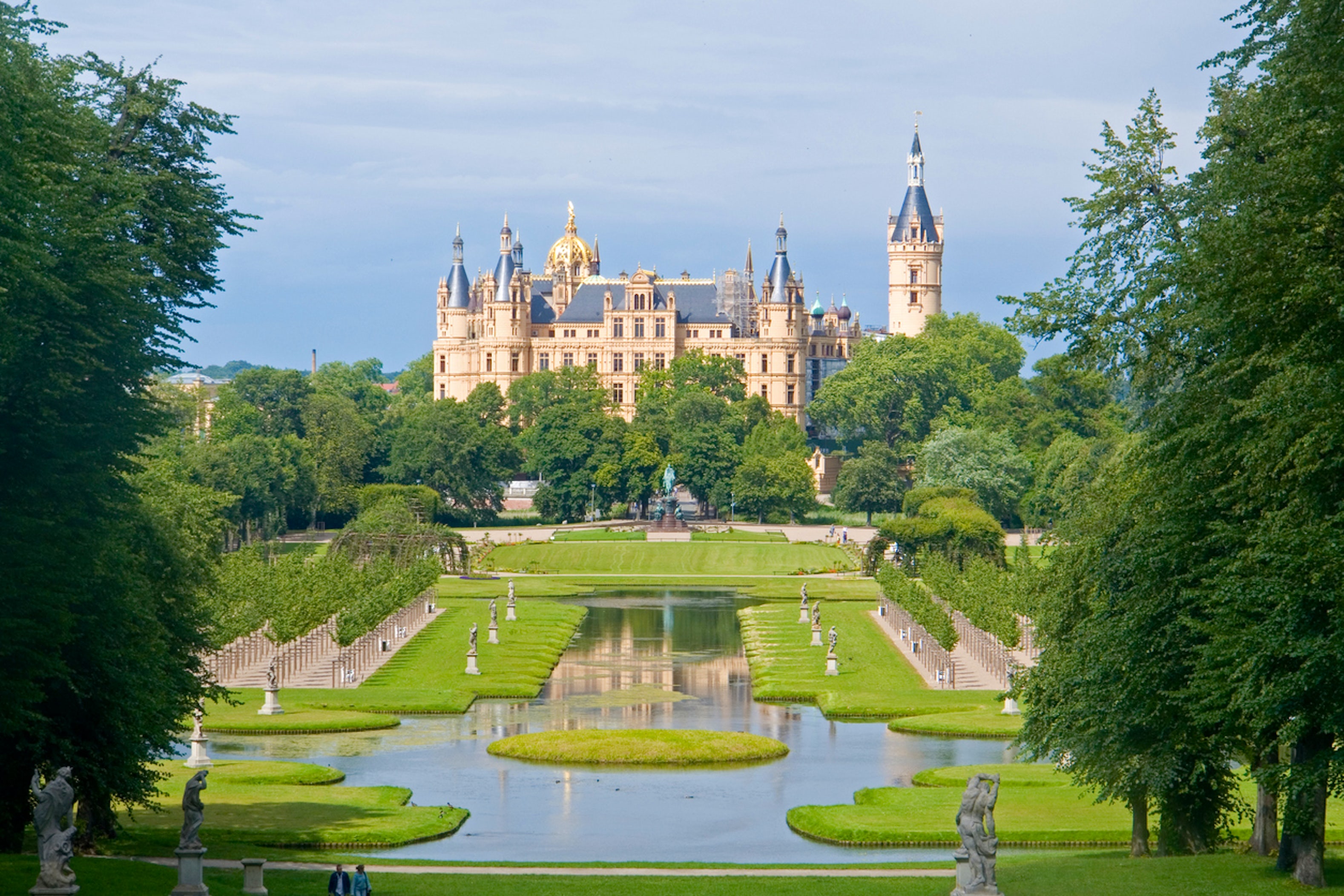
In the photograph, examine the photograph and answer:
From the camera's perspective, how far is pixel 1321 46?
23047mm

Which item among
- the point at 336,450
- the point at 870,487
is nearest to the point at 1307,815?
the point at 336,450

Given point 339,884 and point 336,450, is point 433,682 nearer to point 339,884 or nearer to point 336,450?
point 339,884

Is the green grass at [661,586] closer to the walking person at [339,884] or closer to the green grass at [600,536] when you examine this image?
the green grass at [600,536]

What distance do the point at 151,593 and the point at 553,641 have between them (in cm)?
3570

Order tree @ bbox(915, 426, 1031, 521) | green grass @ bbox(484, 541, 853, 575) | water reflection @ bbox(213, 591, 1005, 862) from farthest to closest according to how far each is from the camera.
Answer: tree @ bbox(915, 426, 1031, 521) → green grass @ bbox(484, 541, 853, 575) → water reflection @ bbox(213, 591, 1005, 862)

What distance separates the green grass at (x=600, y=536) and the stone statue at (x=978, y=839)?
90.1 m

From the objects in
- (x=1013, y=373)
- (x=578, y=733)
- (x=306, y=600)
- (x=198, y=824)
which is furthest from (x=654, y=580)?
(x=1013, y=373)

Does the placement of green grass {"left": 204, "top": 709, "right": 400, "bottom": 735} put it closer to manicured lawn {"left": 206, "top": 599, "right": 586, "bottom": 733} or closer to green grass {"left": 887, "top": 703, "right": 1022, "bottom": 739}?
manicured lawn {"left": 206, "top": 599, "right": 586, "bottom": 733}

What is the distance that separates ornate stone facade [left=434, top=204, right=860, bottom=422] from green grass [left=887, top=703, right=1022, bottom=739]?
12726cm

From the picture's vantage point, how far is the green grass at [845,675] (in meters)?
52.4

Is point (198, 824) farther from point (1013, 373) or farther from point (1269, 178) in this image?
point (1013, 373)

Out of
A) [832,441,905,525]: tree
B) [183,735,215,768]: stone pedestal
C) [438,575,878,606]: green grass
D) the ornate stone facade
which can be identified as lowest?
[183,735,215,768]: stone pedestal

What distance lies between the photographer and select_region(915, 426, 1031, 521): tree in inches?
4931

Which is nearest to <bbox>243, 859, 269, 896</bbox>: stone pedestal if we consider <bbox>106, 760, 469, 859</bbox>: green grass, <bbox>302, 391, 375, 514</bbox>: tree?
<bbox>106, 760, 469, 859</bbox>: green grass
